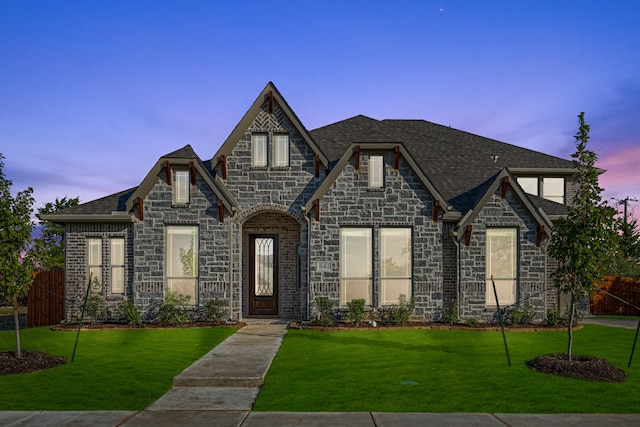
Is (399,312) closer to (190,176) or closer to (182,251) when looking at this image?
(182,251)

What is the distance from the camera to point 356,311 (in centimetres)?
1627

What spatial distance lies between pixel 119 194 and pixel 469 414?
1599 cm

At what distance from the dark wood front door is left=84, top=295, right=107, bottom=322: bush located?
17.5 ft

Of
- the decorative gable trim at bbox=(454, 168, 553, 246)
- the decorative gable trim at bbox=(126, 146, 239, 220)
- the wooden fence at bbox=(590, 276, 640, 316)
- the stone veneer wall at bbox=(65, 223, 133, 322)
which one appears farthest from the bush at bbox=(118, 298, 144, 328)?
the wooden fence at bbox=(590, 276, 640, 316)

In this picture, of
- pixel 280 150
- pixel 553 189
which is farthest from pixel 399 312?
pixel 553 189

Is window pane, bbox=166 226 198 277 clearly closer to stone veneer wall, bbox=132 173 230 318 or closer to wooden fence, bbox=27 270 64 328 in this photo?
stone veneer wall, bbox=132 173 230 318

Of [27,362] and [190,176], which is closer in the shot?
[27,362]

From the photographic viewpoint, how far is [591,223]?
10.5m

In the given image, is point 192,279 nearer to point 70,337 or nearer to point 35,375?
point 70,337

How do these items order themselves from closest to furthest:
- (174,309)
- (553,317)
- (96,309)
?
(553,317), (174,309), (96,309)

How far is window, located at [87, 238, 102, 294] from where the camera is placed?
57.1 ft

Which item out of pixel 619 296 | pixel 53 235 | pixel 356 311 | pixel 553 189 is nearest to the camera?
pixel 356 311

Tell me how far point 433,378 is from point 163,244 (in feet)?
36.5

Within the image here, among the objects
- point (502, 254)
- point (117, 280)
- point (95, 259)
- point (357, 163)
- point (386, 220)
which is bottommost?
point (117, 280)
